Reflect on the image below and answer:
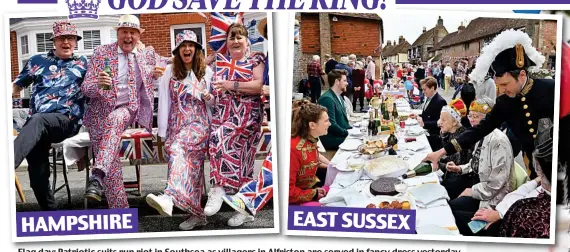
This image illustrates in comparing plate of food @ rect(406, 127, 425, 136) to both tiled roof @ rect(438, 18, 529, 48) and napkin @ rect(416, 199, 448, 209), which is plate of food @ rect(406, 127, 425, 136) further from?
tiled roof @ rect(438, 18, 529, 48)

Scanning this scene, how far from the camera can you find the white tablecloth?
500 cm

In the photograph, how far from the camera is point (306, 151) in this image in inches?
197

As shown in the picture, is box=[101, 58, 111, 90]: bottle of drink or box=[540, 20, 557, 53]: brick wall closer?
box=[540, 20, 557, 53]: brick wall

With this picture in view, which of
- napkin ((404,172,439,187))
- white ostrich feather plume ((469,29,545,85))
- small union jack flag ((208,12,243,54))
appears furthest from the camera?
napkin ((404,172,439,187))

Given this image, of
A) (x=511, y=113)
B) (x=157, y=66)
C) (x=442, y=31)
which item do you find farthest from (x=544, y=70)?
(x=157, y=66)

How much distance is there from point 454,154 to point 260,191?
1.48 meters

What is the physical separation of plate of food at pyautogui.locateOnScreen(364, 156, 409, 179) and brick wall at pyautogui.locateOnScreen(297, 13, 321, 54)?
931 millimetres

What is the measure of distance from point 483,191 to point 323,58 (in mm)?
1534

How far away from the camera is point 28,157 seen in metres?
5.06

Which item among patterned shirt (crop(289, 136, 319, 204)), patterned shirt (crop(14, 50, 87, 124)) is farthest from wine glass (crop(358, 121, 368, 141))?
patterned shirt (crop(14, 50, 87, 124))

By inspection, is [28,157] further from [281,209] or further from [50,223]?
[281,209]

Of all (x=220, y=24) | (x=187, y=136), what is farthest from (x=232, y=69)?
(x=187, y=136)

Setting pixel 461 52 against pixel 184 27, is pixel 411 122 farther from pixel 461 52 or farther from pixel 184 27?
pixel 184 27

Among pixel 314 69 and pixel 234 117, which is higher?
pixel 314 69
